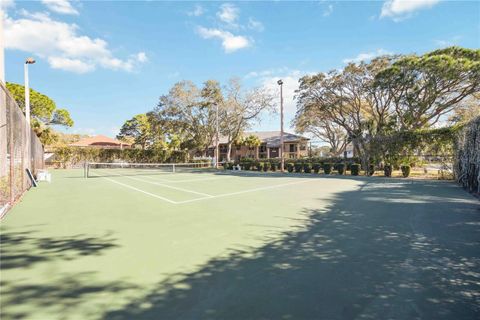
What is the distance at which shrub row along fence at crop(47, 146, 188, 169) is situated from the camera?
1267 inches

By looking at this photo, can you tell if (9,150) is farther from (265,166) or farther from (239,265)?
(265,166)

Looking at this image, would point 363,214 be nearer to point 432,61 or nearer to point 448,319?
point 448,319

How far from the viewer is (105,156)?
35656 mm

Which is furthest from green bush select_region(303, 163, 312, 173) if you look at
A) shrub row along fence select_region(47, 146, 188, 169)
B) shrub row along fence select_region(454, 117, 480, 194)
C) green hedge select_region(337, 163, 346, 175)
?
shrub row along fence select_region(47, 146, 188, 169)

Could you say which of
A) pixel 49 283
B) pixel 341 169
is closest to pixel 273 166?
pixel 341 169

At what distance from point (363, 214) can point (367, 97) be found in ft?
72.3

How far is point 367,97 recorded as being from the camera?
81.7 ft

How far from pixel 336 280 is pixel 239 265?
117cm

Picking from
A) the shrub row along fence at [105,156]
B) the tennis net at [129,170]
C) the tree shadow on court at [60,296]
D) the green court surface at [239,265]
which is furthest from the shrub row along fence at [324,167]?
the tree shadow on court at [60,296]

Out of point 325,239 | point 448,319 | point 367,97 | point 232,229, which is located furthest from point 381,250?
point 367,97

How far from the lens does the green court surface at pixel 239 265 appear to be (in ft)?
7.82

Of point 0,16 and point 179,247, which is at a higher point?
point 0,16

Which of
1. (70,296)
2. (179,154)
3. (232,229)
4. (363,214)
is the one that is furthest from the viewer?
(179,154)

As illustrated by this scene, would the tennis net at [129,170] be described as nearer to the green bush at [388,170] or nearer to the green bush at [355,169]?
the green bush at [355,169]
